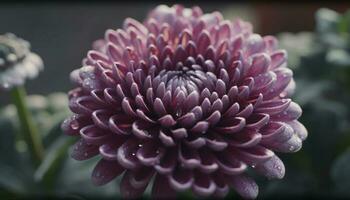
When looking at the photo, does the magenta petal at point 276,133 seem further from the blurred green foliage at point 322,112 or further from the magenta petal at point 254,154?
the blurred green foliage at point 322,112

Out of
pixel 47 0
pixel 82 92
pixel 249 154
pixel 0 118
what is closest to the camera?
pixel 249 154

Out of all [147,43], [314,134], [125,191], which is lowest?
[314,134]

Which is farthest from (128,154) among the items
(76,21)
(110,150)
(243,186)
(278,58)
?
(76,21)

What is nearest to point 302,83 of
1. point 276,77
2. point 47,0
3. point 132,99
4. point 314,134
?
point 314,134

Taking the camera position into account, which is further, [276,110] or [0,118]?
[0,118]

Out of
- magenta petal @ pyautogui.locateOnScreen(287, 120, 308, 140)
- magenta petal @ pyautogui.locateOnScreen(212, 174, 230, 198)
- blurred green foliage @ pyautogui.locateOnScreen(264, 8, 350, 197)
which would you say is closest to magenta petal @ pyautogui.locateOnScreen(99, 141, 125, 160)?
magenta petal @ pyautogui.locateOnScreen(212, 174, 230, 198)

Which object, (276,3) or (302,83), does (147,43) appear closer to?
(302,83)

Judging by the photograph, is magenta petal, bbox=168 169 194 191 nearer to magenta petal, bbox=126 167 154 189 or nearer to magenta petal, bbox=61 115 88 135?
magenta petal, bbox=126 167 154 189

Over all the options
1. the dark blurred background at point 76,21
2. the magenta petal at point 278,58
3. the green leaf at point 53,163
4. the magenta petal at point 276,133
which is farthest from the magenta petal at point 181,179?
the dark blurred background at point 76,21
